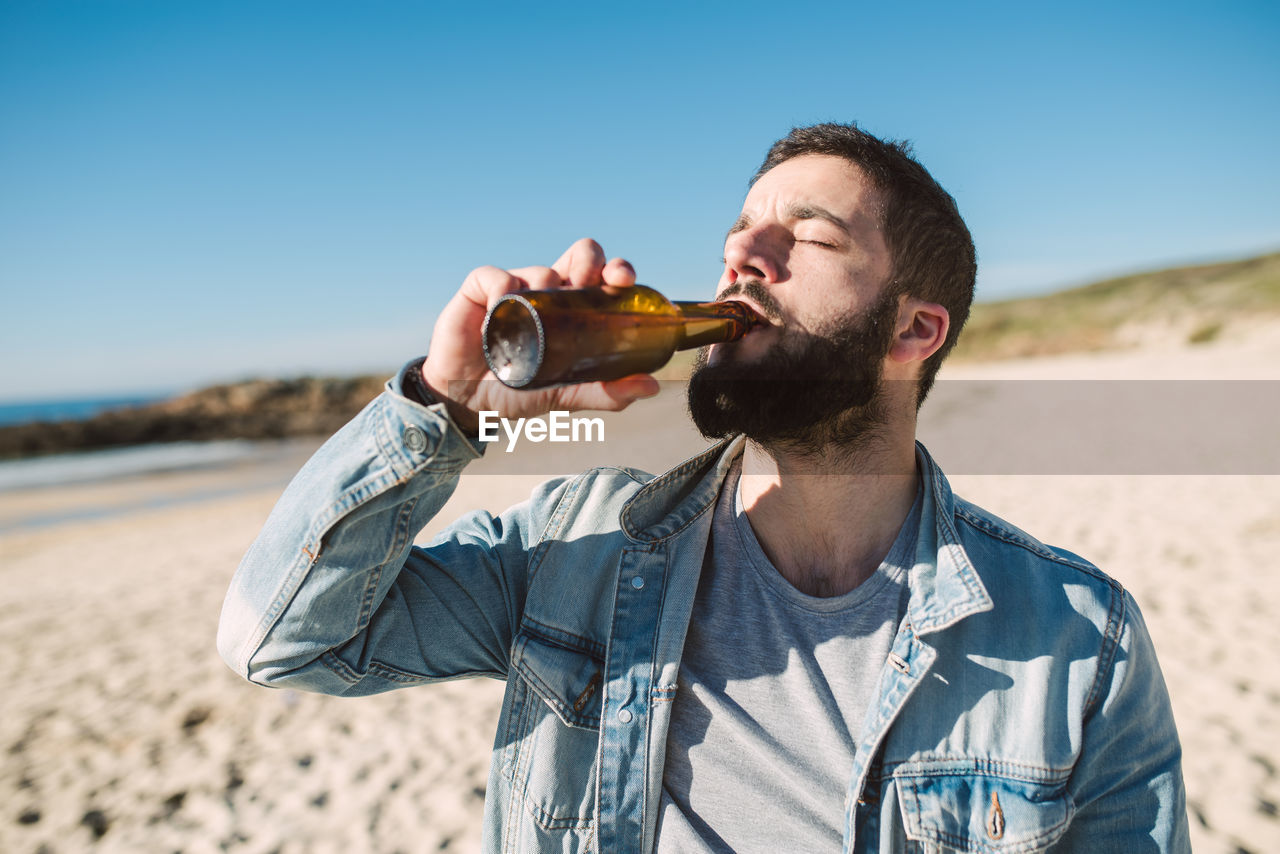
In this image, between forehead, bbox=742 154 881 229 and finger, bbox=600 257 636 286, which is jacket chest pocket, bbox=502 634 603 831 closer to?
finger, bbox=600 257 636 286

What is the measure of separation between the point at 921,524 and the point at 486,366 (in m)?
1.08

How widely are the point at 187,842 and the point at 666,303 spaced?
3.52 metres

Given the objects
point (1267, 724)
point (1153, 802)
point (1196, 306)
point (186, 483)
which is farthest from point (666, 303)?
point (1196, 306)

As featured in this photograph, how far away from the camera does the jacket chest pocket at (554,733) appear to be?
1617mm

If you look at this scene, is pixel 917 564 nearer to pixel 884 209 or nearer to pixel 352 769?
pixel 884 209

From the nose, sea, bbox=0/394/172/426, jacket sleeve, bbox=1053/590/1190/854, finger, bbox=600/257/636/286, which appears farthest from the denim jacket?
sea, bbox=0/394/172/426

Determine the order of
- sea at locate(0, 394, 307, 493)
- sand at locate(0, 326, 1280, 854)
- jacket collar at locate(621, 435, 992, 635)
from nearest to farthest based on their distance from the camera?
jacket collar at locate(621, 435, 992, 635), sand at locate(0, 326, 1280, 854), sea at locate(0, 394, 307, 493)

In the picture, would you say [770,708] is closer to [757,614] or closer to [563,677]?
[757,614]

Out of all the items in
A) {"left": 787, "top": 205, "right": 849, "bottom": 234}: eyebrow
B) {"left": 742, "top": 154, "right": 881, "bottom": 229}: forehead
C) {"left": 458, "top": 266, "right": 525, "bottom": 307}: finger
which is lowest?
{"left": 458, "top": 266, "right": 525, "bottom": 307}: finger

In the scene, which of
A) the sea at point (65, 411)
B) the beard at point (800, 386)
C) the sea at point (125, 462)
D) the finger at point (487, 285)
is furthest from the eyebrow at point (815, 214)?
the sea at point (65, 411)

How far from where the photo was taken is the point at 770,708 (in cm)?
161

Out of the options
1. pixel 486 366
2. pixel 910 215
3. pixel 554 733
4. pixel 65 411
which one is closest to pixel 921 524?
pixel 910 215

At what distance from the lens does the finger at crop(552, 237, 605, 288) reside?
131cm

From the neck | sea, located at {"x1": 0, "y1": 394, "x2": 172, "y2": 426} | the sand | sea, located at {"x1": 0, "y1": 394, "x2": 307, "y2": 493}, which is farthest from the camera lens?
sea, located at {"x1": 0, "y1": 394, "x2": 172, "y2": 426}
